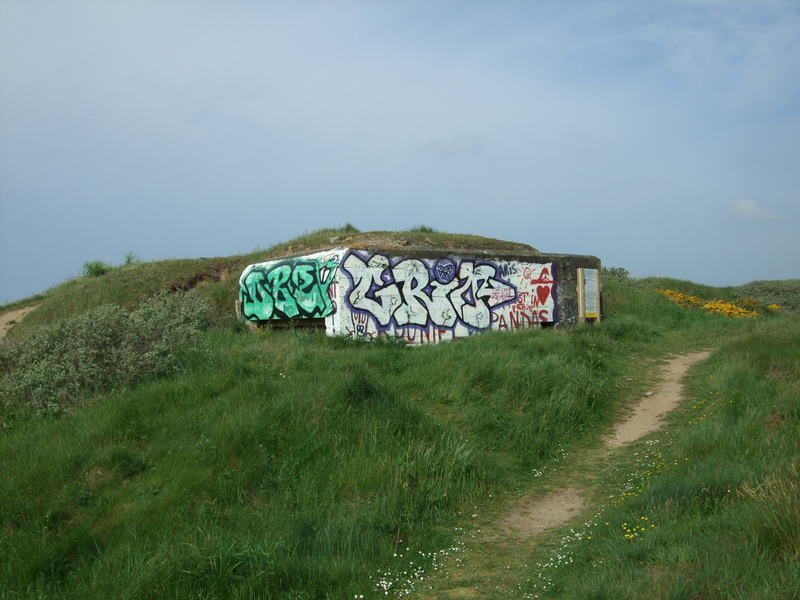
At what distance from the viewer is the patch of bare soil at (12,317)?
1743 centimetres

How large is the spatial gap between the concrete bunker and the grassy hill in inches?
39.5

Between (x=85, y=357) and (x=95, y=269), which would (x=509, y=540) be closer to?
(x=85, y=357)

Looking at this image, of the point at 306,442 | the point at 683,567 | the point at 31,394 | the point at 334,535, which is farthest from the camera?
the point at 31,394

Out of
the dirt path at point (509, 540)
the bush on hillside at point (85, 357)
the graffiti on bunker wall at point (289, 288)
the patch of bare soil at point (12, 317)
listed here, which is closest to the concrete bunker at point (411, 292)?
the graffiti on bunker wall at point (289, 288)

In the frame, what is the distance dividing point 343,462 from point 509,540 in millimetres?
1691

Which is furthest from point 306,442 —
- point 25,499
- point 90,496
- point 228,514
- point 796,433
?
point 796,433

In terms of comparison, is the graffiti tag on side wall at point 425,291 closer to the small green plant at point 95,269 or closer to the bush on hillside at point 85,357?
the bush on hillside at point 85,357

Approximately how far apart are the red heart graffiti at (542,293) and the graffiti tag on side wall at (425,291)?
842 millimetres

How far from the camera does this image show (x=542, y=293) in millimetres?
14047

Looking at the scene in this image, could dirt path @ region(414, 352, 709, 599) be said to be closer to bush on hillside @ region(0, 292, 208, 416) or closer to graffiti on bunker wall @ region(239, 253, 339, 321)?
bush on hillside @ region(0, 292, 208, 416)

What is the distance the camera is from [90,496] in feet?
18.7

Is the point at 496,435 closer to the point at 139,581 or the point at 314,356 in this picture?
the point at 314,356

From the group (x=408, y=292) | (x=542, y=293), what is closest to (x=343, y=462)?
(x=408, y=292)

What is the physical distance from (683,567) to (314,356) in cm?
624
